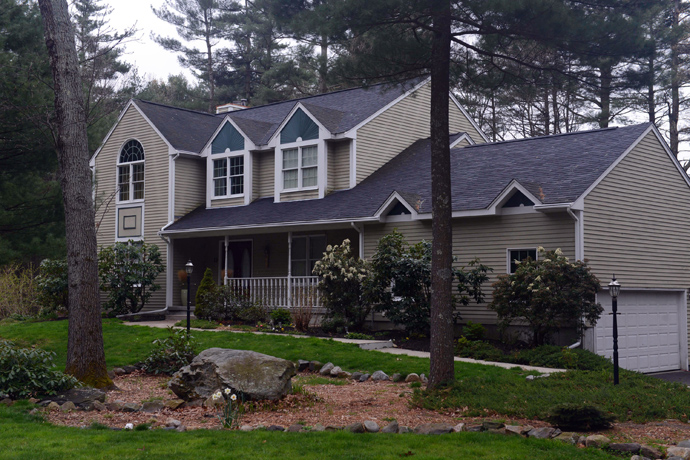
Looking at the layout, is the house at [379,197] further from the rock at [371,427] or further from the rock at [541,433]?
the rock at [541,433]

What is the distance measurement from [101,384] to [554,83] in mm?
8415

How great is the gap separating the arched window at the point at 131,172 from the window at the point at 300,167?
5.34 m

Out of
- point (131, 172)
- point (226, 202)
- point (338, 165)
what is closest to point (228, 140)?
point (226, 202)

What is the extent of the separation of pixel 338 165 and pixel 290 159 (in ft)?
5.00

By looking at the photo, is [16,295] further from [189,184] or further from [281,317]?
[281,317]

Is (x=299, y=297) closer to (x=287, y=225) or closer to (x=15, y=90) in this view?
(x=287, y=225)

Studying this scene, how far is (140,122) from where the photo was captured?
24.2 metres

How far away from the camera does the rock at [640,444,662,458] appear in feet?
22.6

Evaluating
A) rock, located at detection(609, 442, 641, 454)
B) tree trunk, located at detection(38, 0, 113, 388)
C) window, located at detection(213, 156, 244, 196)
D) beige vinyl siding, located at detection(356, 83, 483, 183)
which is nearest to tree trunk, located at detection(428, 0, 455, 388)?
rock, located at detection(609, 442, 641, 454)

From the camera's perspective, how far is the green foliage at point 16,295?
22.9m

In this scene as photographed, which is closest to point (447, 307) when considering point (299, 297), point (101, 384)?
point (101, 384)

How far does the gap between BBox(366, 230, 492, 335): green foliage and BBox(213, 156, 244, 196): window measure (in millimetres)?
7678

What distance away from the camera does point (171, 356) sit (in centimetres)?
1269

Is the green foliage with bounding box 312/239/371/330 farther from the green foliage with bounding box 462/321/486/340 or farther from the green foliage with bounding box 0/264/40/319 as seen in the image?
the green foliage with bounding box 0/264/40/319
